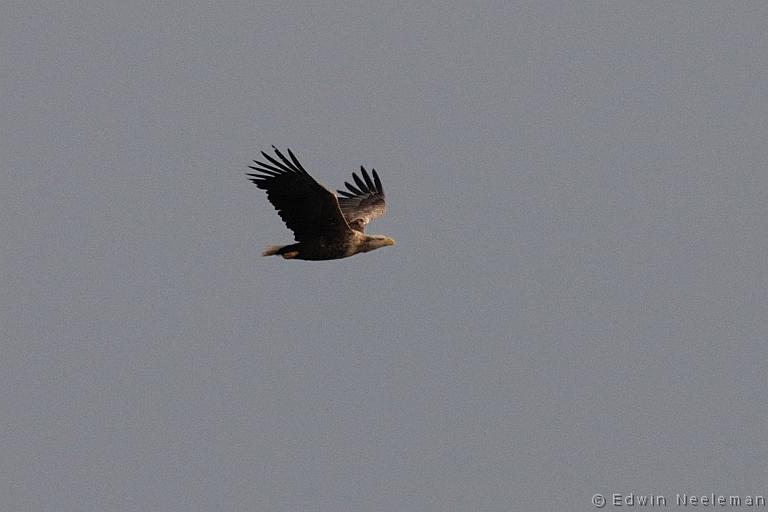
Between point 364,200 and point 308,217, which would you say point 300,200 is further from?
point 364,200

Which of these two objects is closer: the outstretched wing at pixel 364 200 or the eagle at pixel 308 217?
the eagle at pixel 308 217

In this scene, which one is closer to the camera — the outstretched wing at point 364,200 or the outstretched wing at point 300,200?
the outstretched wing at point 300,200

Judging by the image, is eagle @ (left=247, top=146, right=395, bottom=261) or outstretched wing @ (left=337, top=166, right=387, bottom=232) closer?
eagle @ (left=247, top=146, right=395, bottom=261)

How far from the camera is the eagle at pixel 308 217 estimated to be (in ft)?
63.0

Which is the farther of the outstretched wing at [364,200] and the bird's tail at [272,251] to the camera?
the outstretched wing at [364,200]

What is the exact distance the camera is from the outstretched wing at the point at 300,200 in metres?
19.1

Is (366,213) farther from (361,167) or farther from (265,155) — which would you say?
(265,155)

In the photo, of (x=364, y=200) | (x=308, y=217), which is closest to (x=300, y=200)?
(x=308, y=217)

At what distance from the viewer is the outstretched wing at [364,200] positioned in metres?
22.9

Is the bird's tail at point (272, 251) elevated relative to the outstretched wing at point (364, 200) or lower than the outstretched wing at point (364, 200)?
lower

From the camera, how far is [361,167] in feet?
77.6

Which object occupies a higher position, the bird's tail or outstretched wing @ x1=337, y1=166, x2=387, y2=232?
outstretched wing @ x1=337, y1=166, x2=387, y2=232

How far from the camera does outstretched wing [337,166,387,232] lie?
2291 cm

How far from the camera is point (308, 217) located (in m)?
19.8
